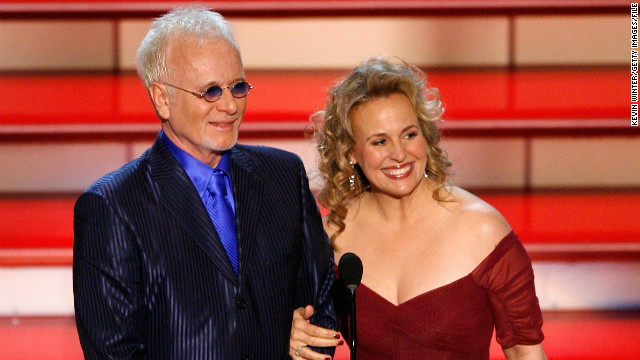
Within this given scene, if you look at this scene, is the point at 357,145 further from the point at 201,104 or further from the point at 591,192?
the point at 591,192

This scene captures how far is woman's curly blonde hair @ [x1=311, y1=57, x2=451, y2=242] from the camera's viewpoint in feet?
6.96

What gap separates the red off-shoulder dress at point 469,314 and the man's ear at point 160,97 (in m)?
0.79

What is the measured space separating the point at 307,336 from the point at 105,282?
18.2 inches

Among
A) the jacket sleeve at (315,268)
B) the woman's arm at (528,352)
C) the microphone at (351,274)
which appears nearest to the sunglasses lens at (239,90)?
the jacket sleeve at (315,268)

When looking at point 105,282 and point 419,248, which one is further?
point 419,248

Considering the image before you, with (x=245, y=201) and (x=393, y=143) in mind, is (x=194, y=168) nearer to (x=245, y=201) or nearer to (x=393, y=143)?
(x=245, y=201)

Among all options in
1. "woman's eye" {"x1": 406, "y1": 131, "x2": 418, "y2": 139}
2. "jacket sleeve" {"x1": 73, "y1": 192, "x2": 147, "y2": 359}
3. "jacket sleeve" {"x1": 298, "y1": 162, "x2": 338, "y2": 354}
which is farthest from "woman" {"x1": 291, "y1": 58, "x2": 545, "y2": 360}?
"jacket sleeve" {"x1": 73, "y1": 192, "x2": 147, "y2": 359}

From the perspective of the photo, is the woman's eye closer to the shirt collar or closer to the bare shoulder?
the bare shoulder

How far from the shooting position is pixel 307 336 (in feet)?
5.87

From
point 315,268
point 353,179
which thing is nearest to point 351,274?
point 315,268

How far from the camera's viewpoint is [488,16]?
3.71m

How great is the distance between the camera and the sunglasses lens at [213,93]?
5.22ft

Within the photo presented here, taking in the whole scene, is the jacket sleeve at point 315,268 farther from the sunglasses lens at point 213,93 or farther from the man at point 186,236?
→ the sunglasses lens at point 213,93

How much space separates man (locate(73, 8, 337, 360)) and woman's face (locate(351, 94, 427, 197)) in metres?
0.45
